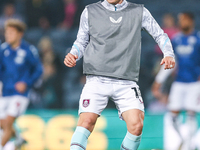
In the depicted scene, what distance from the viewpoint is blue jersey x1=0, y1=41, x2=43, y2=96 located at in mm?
6320

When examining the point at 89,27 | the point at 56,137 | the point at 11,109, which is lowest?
the point at 56,137

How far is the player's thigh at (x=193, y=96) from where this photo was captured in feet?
23.0

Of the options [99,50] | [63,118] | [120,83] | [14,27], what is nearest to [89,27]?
[99,50]

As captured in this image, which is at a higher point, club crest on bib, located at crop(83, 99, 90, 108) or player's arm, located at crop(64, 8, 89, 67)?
player's arm, located at crop(64, 8, 89, 67)

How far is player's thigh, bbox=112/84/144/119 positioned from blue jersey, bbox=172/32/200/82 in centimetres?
352

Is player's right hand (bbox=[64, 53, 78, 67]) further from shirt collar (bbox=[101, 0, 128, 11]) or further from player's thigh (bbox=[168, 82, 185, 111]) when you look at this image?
player's thigh (bbox=[168, 82, 185, 111])

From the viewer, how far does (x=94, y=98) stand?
11.7 feet

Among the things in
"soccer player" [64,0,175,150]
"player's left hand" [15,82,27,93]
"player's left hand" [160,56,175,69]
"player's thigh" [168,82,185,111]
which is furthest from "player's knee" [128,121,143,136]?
"player's thigh" [168,82,185,111]

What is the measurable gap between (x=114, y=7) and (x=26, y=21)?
7.13 meters

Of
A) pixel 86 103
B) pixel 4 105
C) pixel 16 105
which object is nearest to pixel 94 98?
pixel 86 103

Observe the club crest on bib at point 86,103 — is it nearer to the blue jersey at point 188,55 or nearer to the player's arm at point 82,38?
the player's arm at point 82,38

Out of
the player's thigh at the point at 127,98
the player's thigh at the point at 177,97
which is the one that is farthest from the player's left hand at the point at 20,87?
the player's thigh at the point at 127,98

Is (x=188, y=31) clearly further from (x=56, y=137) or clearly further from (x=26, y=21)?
(x=26, y=21)

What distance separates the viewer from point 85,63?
3.68 metres
